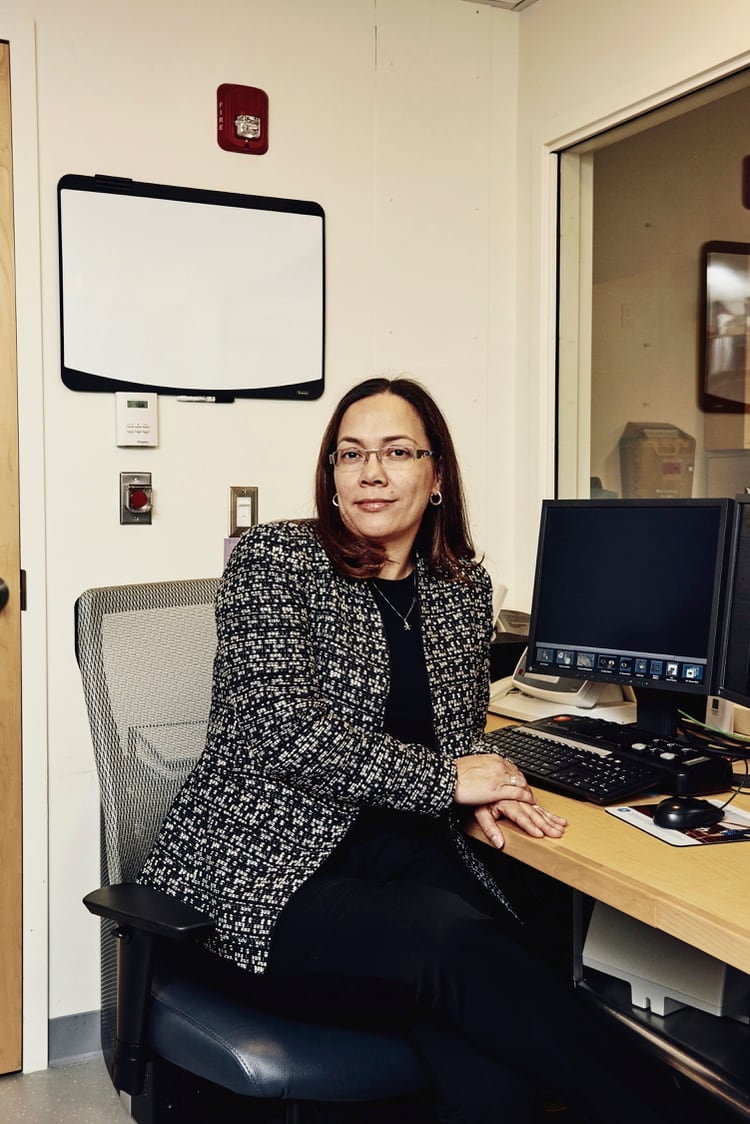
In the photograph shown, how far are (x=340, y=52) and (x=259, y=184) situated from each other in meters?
0.41

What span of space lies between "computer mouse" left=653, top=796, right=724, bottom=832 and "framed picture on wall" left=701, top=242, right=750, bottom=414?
1037 mm

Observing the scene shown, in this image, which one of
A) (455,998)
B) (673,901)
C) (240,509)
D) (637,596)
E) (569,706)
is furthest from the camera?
(240,509)

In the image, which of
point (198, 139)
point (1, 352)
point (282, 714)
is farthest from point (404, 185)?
point (282, 714)

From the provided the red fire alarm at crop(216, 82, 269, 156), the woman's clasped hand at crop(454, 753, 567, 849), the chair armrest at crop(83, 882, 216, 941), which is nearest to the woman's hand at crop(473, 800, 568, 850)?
the woman's clasped hand at crop(454, 753, 567, 849)

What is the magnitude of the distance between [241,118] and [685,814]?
1.87 metres

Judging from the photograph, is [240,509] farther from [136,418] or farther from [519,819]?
[519,819]

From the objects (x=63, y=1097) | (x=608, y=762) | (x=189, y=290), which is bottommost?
(x=63, y=1097)

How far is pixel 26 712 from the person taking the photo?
93.0 inches

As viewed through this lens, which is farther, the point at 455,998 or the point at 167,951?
the point at 167,951

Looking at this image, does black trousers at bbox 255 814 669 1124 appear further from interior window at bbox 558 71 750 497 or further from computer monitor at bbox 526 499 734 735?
interior window at bbox 558 71 750 497

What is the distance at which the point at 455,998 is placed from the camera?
135cm

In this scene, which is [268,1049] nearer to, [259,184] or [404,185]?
[259,184]

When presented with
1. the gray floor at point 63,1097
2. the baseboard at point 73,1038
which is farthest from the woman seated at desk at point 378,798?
the baseboard at point 73,1038

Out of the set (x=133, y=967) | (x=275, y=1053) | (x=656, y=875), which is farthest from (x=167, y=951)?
(x=656, y=875)
